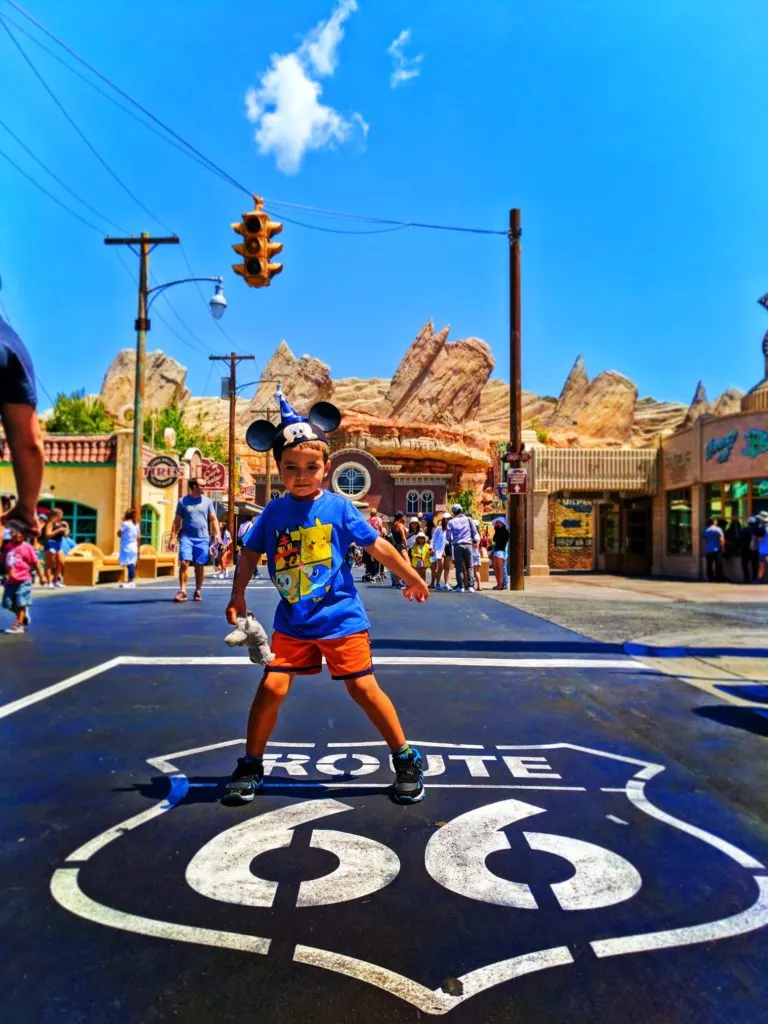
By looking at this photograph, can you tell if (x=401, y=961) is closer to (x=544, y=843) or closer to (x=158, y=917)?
(x=158, y=917)

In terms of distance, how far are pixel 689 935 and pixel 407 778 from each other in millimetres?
1340

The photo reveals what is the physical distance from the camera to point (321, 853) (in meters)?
2.69

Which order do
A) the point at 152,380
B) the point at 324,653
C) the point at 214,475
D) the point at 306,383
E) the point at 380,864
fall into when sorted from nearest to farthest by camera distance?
1. the point at 380,864
2. the point at 324,653
3. the point at 214,475
4. the point at 306,383
5. the point at 152,380

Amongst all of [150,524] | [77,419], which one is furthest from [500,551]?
[77,419]

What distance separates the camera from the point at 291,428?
3379mm

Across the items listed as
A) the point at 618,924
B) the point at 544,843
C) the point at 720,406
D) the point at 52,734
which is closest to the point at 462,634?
the point at 52,734

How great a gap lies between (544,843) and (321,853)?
807mm

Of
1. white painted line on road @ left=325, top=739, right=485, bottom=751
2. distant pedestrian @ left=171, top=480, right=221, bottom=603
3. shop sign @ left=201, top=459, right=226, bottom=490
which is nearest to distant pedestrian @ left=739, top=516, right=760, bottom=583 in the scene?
distant pedestrian @ left=171, top=480, right=221, bottom=603

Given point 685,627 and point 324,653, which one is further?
point 685,627

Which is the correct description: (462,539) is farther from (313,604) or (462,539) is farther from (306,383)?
(306,383)

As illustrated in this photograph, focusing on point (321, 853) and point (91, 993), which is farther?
point (321, 853)

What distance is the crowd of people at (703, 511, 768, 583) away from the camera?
20.8 metres

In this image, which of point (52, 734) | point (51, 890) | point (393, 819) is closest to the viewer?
point (51, 890)

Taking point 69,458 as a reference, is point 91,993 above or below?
below
